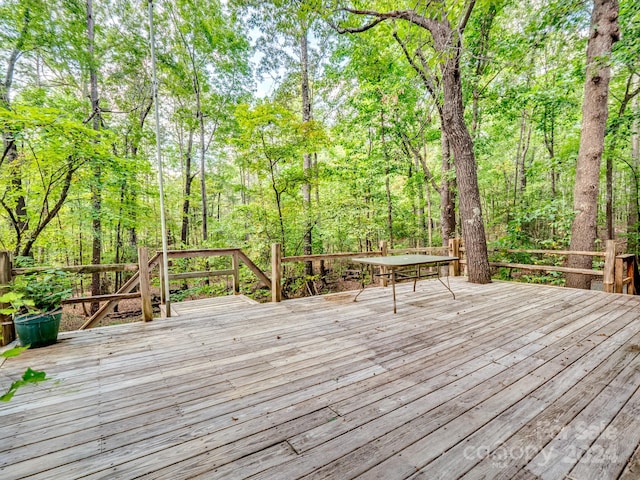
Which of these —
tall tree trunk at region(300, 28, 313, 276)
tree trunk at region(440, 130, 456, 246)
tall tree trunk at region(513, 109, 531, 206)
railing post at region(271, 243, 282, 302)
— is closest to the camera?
railing post at region(271, 243, 282, 302)

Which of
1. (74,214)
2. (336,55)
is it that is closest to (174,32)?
(336,55)

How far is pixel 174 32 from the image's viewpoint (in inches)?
339

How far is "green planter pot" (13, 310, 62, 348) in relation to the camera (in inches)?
106

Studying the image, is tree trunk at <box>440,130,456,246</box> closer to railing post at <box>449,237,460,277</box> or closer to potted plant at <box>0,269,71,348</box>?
railing post at <box>449,237,460,277</box>

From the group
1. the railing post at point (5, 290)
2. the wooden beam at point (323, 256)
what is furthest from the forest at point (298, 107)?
the railing post at point (5, 290)

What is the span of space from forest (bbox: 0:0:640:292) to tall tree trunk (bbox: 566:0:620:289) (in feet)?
0.08

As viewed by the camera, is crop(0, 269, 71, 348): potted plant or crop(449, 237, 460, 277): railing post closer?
crop(0, 269, 71, 348): potted plant

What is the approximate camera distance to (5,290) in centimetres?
285

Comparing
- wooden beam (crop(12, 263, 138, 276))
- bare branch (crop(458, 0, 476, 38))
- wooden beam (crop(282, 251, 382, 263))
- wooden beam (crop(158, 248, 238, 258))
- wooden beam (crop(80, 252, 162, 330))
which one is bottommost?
wooden beam (crop(80, 252, 162, 330))

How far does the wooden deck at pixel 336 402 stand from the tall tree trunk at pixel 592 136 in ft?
7.47

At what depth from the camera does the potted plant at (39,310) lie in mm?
2693

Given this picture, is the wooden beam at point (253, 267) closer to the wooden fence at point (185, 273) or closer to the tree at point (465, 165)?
the wooden fence at point (185, 273)

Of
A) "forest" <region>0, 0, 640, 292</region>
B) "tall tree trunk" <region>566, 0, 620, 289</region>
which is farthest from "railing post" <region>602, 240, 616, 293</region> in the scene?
"forest" <region>0, 0, 640, 292</region>

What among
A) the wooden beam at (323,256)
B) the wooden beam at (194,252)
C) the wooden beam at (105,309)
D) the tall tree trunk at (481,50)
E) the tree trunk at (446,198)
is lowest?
the wooden beam at (105,309)
